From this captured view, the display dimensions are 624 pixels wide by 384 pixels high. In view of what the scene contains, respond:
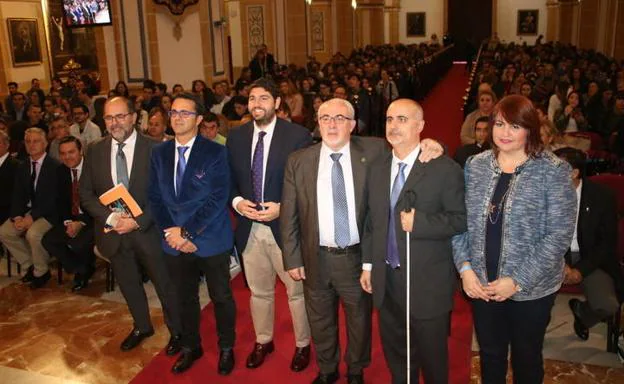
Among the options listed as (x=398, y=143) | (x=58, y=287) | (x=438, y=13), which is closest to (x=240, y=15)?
(x=58, y=287)

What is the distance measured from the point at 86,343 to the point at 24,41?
13.3 m

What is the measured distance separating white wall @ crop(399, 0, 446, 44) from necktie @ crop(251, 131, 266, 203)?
32.6 m

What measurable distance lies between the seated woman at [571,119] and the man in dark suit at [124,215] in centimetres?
597

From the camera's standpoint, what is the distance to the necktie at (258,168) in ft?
12.1

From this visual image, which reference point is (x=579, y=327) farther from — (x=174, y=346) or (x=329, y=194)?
(x=174, y=346)

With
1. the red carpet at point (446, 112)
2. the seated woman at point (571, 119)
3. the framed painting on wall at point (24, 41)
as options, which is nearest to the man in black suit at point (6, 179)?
the red carpet at point (446, 112)

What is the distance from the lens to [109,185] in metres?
4.05

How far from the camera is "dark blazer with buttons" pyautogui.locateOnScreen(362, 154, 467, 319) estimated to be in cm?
285

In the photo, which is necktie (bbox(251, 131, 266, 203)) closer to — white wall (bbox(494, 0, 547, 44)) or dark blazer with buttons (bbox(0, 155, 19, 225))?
dark blazer with buttons (bbox(0, 155, 19, 225))

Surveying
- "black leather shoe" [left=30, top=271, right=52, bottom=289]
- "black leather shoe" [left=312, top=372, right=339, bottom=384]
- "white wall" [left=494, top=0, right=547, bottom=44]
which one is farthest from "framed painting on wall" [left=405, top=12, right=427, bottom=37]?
"black leather shoe" [left=312, top=372, right=339, bottom=384]

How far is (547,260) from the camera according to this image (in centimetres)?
271

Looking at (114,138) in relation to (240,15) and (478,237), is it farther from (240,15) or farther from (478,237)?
(240,15)

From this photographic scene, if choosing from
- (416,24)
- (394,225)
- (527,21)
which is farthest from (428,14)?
(394,225)

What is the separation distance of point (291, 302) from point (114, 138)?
1605 mm
